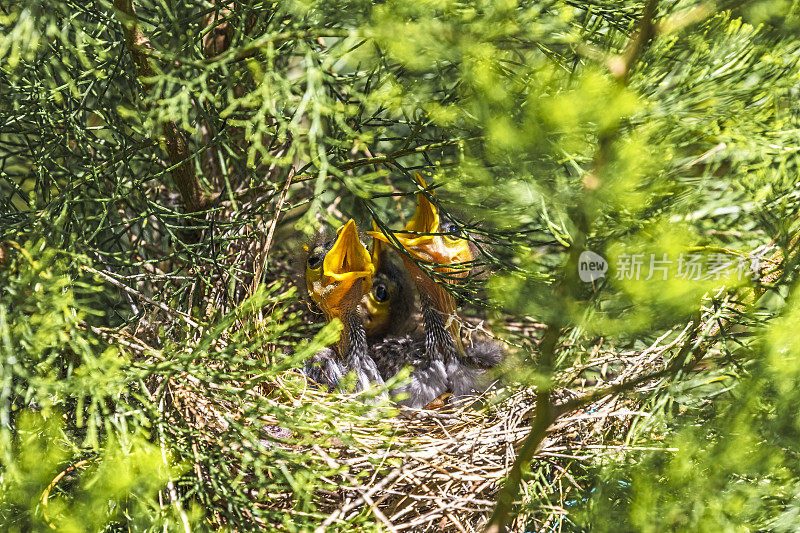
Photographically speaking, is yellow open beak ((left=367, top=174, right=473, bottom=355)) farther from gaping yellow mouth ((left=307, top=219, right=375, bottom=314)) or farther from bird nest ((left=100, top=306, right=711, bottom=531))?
bird nest ((left=100, top=306, right=711, bottom=531))

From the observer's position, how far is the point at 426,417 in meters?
1.16

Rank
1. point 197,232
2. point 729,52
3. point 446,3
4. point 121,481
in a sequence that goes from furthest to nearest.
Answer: point 197,232
point 729,52
point 446,3
point 121,481

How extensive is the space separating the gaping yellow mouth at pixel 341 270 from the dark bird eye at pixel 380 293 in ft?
0.64

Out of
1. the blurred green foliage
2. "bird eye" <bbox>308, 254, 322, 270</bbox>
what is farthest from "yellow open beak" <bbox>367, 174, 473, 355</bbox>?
the blurred green foliage

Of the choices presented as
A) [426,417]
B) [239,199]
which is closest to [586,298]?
[426,417]

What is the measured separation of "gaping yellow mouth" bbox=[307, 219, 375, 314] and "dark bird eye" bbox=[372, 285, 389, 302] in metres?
0.20

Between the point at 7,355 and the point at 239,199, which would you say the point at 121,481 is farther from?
the point at 239,199

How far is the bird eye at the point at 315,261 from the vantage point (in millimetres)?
1319

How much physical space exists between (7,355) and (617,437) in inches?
30.7

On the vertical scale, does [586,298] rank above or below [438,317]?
above

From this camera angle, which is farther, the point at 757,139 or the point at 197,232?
the point at 197,232

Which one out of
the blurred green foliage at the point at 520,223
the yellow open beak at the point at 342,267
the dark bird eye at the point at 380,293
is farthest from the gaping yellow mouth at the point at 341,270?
the blurred green foliage at the point at 520,223

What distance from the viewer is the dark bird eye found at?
4.99ft

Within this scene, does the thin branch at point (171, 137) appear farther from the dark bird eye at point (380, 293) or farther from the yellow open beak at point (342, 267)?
the dark bird eye at point (380, 293)
